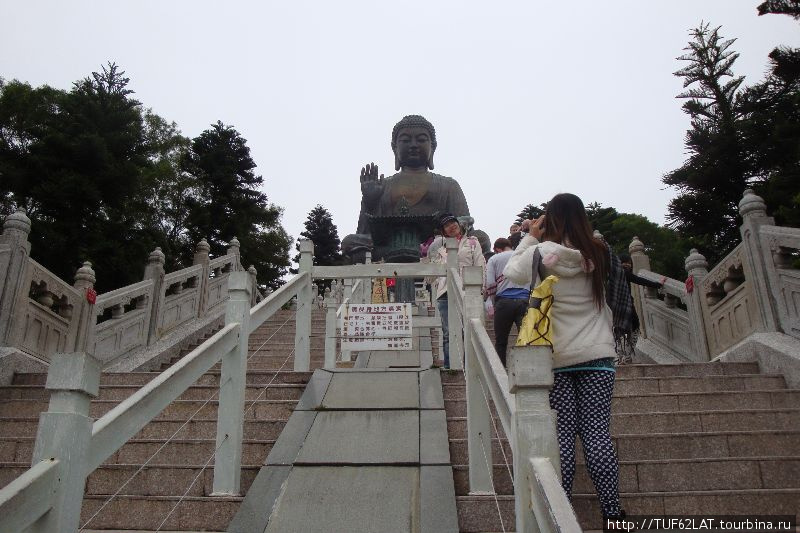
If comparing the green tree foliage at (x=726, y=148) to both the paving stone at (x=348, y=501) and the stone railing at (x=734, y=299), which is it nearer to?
the stone railing at (x=734, y=299)

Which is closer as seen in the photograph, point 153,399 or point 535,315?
point 153,399

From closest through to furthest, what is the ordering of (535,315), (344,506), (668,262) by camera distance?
1. (535,315)
2. (344,506)
3. (668,262)

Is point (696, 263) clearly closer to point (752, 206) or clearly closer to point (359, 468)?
point (752, 206)

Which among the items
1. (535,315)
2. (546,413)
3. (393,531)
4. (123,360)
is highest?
(123,360)

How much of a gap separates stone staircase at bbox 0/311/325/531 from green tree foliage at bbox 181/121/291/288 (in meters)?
19.3

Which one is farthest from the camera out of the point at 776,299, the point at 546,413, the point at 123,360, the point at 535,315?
the point at 123,360

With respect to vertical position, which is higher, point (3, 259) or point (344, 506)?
point (3, 259)

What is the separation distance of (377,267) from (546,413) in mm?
4006

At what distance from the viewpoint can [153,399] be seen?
2.40 metres

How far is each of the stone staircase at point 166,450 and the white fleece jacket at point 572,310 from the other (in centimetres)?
201

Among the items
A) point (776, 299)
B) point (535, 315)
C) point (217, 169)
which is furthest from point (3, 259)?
point (217, 169)

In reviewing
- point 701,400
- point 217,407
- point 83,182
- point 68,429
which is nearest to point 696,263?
point 701,400

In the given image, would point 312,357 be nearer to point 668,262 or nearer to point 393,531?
point 393,531

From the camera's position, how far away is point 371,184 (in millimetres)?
14914
